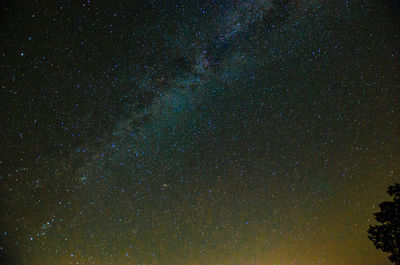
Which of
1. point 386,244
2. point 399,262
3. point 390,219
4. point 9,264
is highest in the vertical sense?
point 9,264

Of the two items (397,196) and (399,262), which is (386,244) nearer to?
(399,262)

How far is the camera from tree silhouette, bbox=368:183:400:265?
3467 mm

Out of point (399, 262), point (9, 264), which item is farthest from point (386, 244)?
point (9, 264)

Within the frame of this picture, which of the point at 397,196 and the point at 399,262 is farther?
the point at 397,196

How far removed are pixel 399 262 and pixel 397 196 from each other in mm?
1092

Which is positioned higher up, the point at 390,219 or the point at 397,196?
the point at 397,196

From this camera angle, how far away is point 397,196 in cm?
356

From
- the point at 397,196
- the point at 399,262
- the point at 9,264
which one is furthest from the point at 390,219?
the point at 9,264

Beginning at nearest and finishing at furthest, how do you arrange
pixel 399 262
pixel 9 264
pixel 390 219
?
pixel 399 262 → pixel 390 219 → pixel 9 264

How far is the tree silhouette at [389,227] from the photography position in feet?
11.4

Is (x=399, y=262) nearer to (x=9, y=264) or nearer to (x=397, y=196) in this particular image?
(x=397, y=196)

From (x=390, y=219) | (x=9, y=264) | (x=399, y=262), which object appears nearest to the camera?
(x=399, y=262)

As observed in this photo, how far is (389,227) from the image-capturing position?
3535 mm

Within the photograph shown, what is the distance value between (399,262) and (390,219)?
2.20 feet
